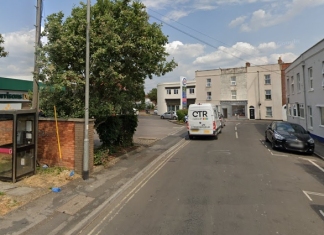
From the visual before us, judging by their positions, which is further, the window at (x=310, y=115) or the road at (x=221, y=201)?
the window at (x=310, y=115)

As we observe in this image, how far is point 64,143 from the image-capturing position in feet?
24.5

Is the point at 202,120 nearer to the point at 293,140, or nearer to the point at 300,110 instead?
the point at 293,140

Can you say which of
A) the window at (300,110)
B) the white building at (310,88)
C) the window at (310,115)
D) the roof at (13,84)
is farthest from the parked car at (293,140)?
the roof at (13,84)

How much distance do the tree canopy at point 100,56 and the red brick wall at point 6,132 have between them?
1228mm

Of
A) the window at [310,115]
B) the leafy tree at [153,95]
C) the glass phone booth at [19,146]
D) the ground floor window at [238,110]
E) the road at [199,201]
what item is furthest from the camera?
the leafy tree at [153,95]

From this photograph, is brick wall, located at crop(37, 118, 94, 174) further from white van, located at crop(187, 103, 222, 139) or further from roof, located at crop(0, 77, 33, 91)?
white van, located at crop(187, 103, 222, 139)

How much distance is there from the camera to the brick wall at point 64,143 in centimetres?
732

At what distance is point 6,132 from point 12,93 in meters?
9.38

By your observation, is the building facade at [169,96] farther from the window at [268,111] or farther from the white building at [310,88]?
the white building at [310,88]

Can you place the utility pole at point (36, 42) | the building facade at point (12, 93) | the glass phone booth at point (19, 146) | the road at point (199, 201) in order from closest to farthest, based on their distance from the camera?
the road at point (199, 201) → the glass phone booth at point (19, 146) → the utility pole at point (36, 42) → the building facade at point (12, 93)

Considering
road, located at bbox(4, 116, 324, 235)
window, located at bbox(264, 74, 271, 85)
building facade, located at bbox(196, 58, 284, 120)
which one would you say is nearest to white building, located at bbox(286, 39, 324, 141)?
road, located at bbox(4, 116, 324, 235)

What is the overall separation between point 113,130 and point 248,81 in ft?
119

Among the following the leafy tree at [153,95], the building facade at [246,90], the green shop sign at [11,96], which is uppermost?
the leafy tree at [153,95]

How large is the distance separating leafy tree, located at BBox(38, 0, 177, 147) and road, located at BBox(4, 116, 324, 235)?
2832 millimetres
